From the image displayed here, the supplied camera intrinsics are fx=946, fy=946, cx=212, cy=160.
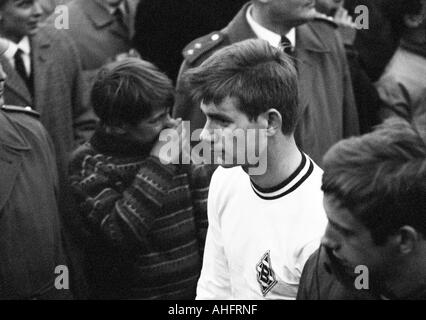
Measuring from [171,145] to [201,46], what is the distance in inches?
25.2

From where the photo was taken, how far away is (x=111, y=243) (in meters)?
3.74

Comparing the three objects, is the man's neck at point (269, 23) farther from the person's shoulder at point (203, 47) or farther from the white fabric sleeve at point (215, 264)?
the white fabric sleeve at point (215, 264)

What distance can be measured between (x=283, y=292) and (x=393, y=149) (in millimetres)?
712

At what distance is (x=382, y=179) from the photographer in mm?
2480

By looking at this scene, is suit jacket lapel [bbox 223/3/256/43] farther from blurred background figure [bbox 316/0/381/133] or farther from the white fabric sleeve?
the white fabric sleeve

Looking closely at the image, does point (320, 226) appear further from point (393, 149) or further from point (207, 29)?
point (207, 29)

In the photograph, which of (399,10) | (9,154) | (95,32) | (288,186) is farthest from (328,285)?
(95,32)

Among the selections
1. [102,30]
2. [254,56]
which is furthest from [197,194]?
[102,30]

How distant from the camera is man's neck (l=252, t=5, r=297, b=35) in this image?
14.1 ft

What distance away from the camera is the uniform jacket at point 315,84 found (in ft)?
13.9

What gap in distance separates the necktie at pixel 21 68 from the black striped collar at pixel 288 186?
5.77 ft

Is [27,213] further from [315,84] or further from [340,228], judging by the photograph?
[315,84]

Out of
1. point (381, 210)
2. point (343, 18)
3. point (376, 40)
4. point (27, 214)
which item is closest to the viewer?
point (381, 210)

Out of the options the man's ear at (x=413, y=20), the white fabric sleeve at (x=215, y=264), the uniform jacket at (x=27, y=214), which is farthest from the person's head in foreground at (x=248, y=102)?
the man's ear at (x=413, y=20)
